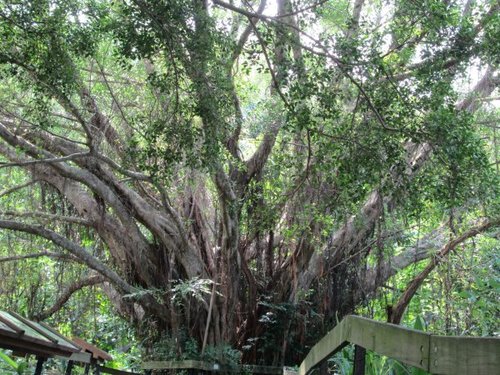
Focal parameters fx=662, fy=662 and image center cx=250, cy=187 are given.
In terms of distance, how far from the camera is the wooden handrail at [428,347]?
59.6 inches

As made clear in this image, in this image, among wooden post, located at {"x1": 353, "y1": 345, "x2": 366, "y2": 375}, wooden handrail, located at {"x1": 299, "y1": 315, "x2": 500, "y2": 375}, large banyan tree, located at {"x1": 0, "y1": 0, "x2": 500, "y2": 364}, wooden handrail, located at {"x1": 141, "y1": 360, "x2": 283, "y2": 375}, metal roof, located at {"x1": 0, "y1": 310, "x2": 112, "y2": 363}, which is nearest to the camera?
wooden handrail, located at {"x1": 299, "y1": 315, "x2": 500, "y2": 375}

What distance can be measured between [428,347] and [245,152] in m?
7.37

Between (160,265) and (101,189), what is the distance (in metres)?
1.41

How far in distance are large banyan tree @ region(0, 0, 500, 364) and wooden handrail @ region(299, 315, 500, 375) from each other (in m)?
2.71

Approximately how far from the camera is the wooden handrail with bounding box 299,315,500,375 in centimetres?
151

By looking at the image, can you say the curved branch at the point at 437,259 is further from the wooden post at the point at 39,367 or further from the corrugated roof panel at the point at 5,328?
the corrugated roof panel at the point at 5,328

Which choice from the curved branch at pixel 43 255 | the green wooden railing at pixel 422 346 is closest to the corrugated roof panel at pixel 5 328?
the green wooden railing at pixel 422 346

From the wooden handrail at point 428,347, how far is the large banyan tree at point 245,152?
2.71 metres

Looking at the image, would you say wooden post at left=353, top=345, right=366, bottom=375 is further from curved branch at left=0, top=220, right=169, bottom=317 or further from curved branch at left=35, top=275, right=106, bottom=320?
curved branch at left=35, top=275, right=106, bottom=320

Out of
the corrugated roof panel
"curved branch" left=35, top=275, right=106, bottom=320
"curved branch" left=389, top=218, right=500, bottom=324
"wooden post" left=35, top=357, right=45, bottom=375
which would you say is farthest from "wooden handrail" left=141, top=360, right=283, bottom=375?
the corrugated roof panel

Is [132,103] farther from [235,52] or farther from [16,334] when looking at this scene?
[16,334]

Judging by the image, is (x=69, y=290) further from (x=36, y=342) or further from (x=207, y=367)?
(x=36, y=342)

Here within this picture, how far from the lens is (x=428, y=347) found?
1.71 metres

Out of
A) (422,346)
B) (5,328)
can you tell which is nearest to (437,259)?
(5,328)
